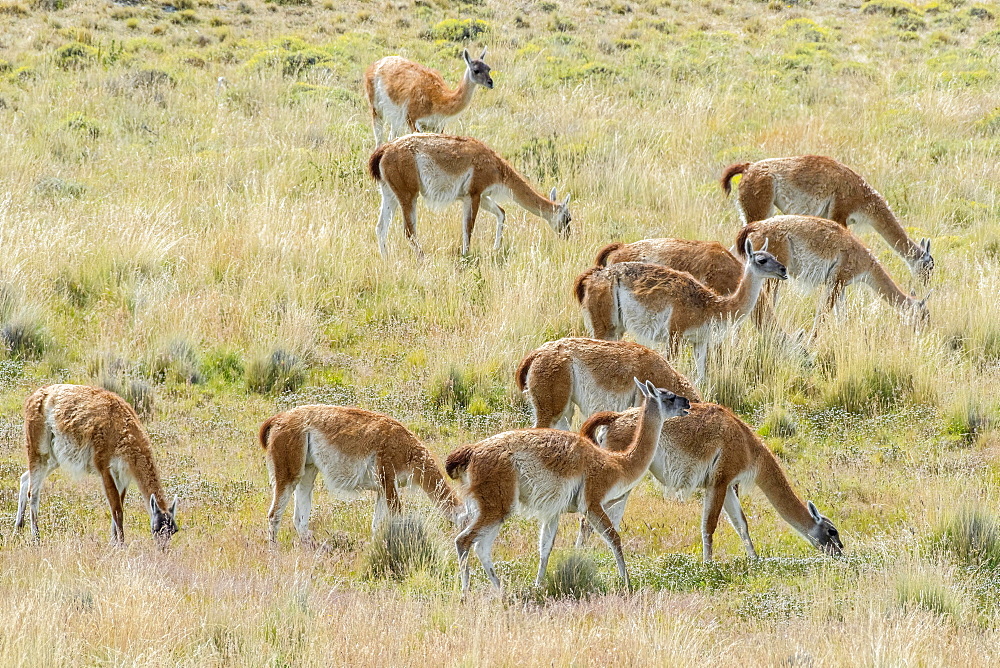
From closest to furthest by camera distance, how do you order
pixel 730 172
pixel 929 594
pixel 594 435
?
pixel 929 594 < pixel 594 435 < pixel 730 172

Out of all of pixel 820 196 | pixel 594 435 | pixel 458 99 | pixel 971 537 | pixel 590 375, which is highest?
pixel 458 99

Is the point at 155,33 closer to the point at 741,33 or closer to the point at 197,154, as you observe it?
the point at 197,154

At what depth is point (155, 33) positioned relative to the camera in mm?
27625

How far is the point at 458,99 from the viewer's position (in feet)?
55.6

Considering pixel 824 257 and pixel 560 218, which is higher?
pixel 824 257

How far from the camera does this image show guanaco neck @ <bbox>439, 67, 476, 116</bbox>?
16.8 m

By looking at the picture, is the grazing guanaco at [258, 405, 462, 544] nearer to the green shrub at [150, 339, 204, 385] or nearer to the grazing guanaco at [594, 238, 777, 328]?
the green shrub at [150, 339, 204, 385]

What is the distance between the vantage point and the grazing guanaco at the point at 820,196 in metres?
12.9

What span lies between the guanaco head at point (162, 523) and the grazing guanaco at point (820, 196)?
7665 mm

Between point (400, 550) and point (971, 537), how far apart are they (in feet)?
11.7

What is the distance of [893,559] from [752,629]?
1284 mm

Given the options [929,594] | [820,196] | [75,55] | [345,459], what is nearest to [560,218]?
[820,196]

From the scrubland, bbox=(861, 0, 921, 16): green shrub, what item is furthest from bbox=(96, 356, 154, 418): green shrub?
bbox=(861, 0, 921, 16): green shrub

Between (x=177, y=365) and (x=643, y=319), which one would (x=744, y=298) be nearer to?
(x=643, y=319)
